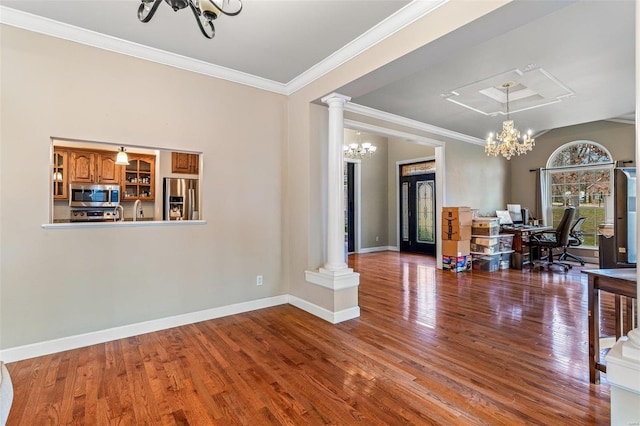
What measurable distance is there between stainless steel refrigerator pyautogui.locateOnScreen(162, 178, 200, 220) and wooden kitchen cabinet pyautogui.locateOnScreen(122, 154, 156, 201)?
5.89ft

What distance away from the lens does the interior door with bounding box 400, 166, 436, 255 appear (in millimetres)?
7918

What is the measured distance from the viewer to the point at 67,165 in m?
4.86

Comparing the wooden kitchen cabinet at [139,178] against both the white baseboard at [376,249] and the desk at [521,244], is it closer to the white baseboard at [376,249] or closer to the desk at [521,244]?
the white baseboard at [376,249]

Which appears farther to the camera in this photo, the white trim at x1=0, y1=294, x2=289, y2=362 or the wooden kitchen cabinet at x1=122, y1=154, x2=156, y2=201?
the wooden kitchen cabinet at x1=122, y1=154, x2=156, y2=201

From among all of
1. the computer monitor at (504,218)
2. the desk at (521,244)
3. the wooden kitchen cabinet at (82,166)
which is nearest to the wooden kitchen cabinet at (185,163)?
the wooden kitchen cabinet at (82,166)

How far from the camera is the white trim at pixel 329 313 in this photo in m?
3.25

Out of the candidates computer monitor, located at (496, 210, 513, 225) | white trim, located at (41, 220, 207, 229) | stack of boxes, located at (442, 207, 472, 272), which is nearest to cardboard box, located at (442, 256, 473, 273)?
stack of boxes, located at (442, 207, 472, 272)

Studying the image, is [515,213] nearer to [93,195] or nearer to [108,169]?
[108,169]

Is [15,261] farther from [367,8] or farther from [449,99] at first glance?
[449,99]

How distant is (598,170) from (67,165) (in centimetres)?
1016

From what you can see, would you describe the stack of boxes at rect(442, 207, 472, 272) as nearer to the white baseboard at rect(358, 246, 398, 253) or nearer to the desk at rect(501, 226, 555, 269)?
the desk at rect(501, 226, 555, 269)

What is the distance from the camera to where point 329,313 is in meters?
3.29

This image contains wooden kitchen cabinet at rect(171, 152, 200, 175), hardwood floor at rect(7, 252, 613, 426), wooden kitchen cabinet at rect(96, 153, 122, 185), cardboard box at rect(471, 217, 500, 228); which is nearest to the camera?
hardwood floor at rect(7, 252, 613, 426)

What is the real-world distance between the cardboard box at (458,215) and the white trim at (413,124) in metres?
1.33
